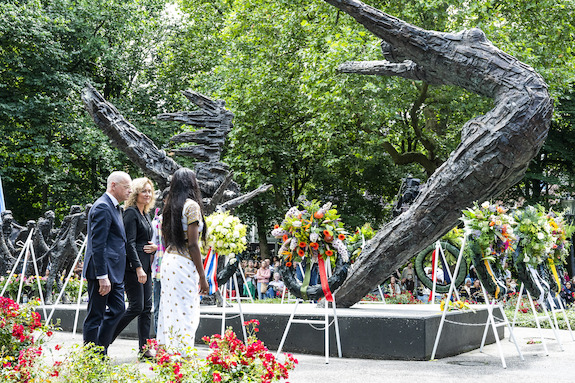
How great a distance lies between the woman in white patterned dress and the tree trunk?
2.52m

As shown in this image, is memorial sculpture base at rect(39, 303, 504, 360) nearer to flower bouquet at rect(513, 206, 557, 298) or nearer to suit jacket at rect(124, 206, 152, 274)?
flower bouquet at rect(513, 206, 557, 298)

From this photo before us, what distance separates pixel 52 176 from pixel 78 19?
19.1 feet

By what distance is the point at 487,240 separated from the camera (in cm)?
721

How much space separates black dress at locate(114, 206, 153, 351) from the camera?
5.94 metres

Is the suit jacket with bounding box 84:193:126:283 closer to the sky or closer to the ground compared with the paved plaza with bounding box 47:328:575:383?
closer to the sky

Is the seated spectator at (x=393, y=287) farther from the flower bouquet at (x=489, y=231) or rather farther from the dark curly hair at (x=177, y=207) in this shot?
the dark curly hair at (x=177, y=207)

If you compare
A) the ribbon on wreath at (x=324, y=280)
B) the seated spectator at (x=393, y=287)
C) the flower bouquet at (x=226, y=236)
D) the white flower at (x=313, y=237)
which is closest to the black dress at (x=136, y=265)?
the flower bouquet at (x=226, y=236)

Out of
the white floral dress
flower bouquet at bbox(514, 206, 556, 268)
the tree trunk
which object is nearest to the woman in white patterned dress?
the white floral dress

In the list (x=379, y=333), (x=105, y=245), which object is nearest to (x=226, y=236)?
(x=379, y=333)

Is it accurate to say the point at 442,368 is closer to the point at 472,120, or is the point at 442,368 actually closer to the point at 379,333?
the point at 379,333

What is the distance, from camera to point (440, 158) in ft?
66.7

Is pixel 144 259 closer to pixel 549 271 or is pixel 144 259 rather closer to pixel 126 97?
pixel 549 271

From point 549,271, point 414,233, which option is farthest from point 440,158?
point 414,233

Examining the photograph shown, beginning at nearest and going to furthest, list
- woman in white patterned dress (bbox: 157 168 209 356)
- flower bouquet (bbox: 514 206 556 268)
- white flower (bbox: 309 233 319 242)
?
woman in white patterned dress (bbox: 157 168 209 356)
white flower (bbox: 309 233 319 242)
flower bouquet (bbox: 514 206 556 268)
